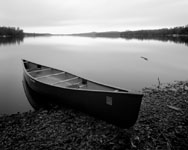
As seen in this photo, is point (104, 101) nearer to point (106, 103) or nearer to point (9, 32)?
point (106, 103)

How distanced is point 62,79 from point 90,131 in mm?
4780

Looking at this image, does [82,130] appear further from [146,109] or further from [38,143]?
[146,109]

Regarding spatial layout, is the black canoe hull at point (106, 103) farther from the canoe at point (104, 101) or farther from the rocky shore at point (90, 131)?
the rocky shore at point (90, 131)

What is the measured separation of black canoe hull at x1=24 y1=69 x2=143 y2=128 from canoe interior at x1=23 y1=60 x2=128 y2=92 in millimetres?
703

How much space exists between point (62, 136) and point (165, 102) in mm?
4700

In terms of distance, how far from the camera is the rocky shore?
11.3 feet

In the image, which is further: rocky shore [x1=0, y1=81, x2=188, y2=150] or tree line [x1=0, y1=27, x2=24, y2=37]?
tree line [x1=0, y1=27, x2=24, y2=37]

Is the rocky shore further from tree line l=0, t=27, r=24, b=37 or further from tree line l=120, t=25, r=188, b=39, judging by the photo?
tree line l=0, t=27, r=24, b=37

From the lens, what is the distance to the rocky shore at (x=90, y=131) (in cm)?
345

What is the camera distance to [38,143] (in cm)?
358

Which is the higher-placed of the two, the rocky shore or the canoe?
the canoe

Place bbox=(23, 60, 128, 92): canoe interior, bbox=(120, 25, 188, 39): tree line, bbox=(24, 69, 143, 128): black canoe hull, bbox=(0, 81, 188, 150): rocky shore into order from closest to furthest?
bbox=(0, 81, 188, 150): rocky shore
bbox=(24, 69, 143, 128): black canoe hull
bbox=(23, 60, 128, 92): canoe interior
bbox=(120, 25, 188, 39): tree line

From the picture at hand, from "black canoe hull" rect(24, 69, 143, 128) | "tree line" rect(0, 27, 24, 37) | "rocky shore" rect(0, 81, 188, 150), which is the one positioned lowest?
"rocky shore" rect(0, 81, 188, 150)

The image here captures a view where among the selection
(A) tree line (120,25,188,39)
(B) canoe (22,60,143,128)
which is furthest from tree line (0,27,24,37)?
(B) canoe (22,60,143,128)
